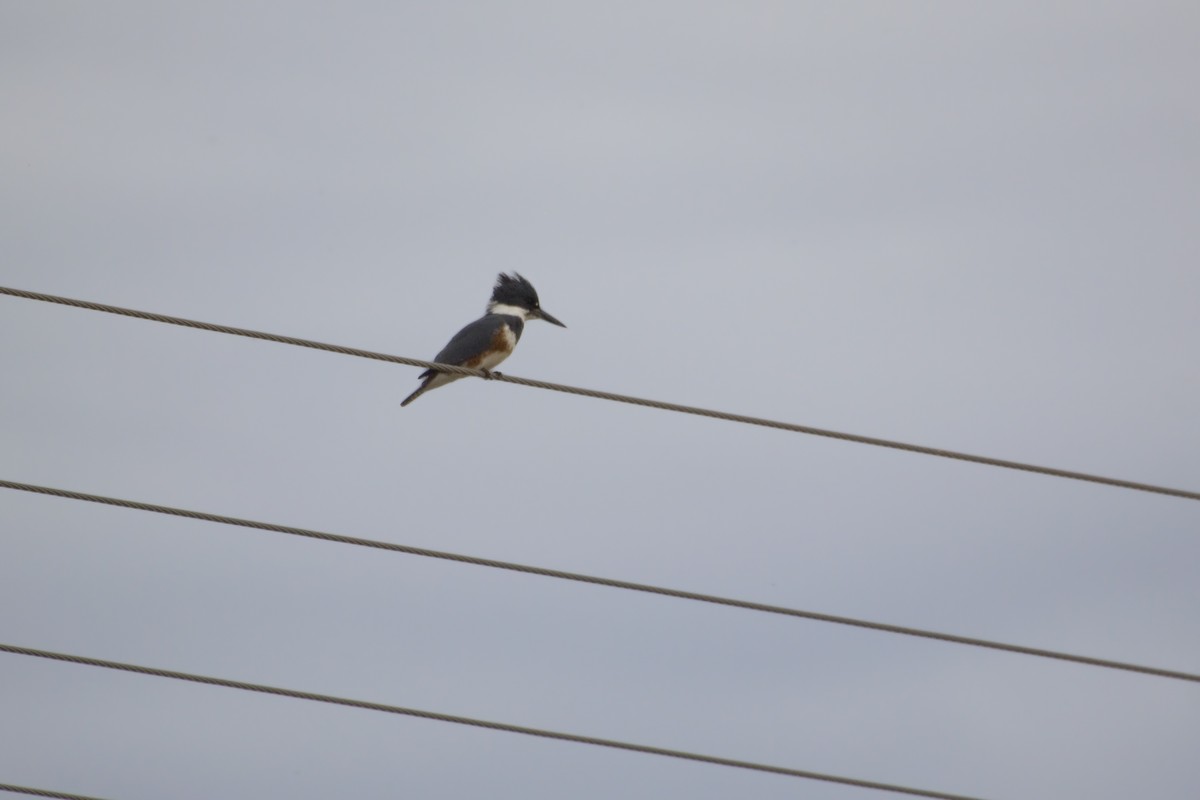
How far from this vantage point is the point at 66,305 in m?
5.04

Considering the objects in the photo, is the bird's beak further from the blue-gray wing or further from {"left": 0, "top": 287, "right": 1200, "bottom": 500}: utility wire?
{"left": 0, "top": 287, "right": 1200, "bottom": 500}: utility wire

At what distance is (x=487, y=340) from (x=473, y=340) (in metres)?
0.13

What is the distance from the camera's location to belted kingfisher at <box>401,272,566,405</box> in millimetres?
10273

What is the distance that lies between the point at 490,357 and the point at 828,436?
5381 mm

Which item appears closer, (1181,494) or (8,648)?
(8,648)

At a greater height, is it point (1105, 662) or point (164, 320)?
point (164, 320)

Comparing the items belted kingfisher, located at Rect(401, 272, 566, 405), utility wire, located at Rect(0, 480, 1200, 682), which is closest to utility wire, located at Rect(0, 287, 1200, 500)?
utility wire, located at Rect(0, 480, 1200, 682)

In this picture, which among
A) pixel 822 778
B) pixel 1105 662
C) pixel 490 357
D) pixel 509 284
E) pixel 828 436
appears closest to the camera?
pixel 822 778

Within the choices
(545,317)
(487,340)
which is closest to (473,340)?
(487,340)

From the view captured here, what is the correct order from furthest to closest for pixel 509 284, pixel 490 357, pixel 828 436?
pixel 509 284 < pixel 490 357 < pixel 828 436

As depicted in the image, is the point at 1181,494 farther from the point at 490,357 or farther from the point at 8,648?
the point at 490,357

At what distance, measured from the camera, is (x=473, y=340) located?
409 inches

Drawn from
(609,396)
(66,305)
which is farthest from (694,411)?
(66,305)

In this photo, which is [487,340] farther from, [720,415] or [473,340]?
[720,415]
